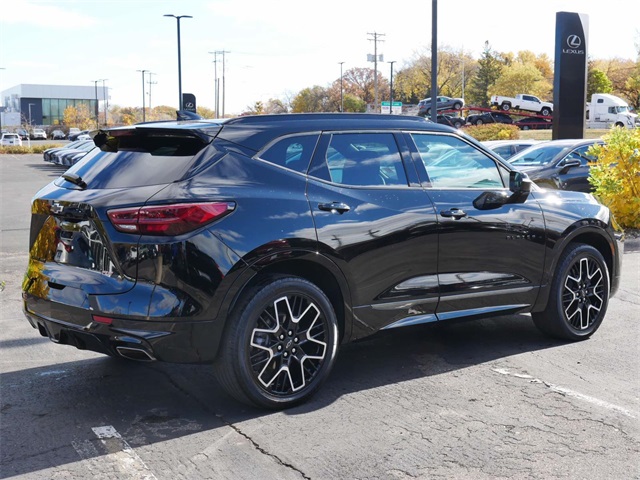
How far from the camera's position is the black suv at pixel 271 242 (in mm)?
4199

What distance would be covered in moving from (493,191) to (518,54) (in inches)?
4550

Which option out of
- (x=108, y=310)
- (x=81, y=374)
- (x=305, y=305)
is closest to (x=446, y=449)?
(x=305, y=305)

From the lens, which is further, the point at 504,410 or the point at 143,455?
the point at 504,410

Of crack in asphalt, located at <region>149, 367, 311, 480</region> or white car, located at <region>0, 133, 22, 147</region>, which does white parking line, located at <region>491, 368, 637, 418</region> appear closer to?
crack in asphalt, located at <region>149, 367, 311, 480</region>

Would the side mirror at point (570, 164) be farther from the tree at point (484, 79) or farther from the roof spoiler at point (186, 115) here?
the tree at point (484, 79)

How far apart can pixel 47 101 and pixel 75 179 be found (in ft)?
462

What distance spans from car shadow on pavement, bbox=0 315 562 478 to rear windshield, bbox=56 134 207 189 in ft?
4.40

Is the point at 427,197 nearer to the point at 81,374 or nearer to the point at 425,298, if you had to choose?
the point at 425,298

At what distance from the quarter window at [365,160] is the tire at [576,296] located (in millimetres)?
1729

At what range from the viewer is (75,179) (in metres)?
4.69

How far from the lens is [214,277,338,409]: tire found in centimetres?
434

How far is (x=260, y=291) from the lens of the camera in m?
4.39

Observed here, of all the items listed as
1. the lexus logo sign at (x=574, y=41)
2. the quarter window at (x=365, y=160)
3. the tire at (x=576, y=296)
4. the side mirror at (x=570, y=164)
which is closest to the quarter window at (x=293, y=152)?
the quarter window at (x=365, y=160)

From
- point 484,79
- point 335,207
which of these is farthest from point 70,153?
point 484,79
